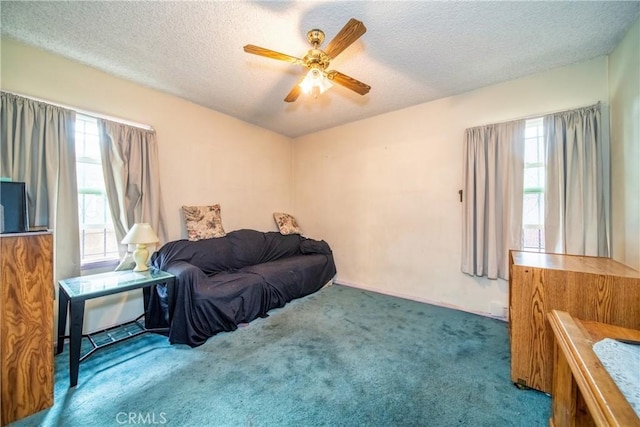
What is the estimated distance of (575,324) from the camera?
46.3 inches

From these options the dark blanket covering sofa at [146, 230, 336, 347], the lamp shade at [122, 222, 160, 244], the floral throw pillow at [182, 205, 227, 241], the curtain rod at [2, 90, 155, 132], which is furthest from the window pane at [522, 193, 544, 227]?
the curtain rod at [2, 90, 155, 132]

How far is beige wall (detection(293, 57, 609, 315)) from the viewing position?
102 inches

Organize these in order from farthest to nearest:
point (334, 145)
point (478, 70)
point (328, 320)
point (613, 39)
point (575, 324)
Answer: point (334, 145) < point (328, 320) < point (478, 70) < point (613, 39) < point (575, 324)

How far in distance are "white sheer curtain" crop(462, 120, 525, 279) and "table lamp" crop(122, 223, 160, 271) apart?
3.30 metres

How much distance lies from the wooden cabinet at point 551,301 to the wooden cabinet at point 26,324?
2988 mm

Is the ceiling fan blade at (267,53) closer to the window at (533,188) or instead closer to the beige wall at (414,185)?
the beige wall at (414,185)

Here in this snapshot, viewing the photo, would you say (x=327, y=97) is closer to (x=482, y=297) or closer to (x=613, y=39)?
(x=613, y=39)

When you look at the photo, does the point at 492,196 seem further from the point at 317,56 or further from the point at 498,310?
the point at 317,56

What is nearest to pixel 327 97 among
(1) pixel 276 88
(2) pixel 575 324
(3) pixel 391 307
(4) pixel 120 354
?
(1) pixel 276 88

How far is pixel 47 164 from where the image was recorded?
2.11 m

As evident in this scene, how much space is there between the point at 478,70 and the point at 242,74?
236 cm

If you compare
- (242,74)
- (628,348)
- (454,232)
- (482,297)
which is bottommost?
(482,297)

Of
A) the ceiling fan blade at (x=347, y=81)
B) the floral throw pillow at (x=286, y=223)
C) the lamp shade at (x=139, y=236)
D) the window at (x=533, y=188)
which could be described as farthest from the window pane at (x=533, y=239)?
the lamp shade at (x=139, y=236)

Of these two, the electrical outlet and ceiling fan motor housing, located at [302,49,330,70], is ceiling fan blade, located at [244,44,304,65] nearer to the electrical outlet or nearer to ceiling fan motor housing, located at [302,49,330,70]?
ceiling fan motor housing, located at [302,49,330,70]
